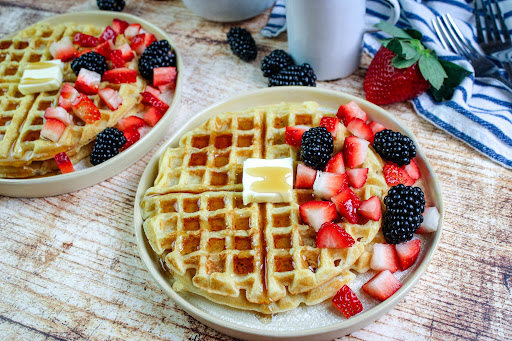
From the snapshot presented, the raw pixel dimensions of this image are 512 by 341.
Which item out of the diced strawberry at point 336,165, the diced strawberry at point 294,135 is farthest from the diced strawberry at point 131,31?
the diced strawberry at point 336,165

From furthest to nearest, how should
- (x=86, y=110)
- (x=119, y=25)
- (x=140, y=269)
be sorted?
(x=119, y=25) < (x=86, y=110) < (x=140, y=269)

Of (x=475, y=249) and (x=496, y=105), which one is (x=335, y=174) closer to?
(x=475, y=249)

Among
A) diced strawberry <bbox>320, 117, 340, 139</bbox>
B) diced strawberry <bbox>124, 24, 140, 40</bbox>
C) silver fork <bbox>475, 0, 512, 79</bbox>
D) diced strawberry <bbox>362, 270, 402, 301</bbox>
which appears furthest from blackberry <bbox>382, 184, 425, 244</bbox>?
diced strawberry <bbox>124, 24, 140, 40</bbox>

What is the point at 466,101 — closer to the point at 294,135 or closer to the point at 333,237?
the point at 294,135

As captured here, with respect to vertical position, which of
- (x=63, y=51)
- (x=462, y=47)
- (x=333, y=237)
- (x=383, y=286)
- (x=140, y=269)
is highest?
(x=462, y=47)

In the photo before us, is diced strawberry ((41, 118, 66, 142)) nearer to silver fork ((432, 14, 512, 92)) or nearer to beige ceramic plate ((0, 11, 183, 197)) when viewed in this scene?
beige ceramic plate ((0, 11, 183, 197))

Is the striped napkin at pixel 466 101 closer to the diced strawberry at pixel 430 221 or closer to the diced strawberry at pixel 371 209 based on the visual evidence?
the diced strawberry at pixel 430 221

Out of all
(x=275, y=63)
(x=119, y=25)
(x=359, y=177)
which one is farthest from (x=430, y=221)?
(x=119, y=25)

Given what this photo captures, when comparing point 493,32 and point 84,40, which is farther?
point 84,40
